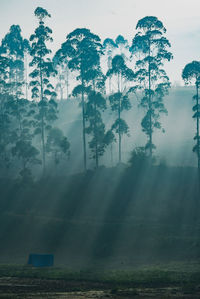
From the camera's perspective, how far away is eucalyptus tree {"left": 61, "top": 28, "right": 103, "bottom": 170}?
179 ft

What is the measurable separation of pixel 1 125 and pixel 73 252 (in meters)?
30.7

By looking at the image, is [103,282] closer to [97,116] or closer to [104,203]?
[104,203]

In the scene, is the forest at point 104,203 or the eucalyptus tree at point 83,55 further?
the eucalyptus tree at point 83,55

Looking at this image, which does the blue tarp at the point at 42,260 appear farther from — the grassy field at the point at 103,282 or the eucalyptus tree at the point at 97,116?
the eucalyptus tree at the point at 97,116

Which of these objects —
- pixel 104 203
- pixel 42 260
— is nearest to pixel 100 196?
pixel 104 203

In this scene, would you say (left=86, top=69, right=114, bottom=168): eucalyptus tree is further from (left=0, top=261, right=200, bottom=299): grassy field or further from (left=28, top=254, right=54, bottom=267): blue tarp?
(left=0, top=261, right=200, bottom=299): grassy field

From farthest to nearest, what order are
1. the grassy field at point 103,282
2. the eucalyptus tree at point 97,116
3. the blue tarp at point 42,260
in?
the eucalyptus tree at point 97,116
the blue tarp at point 42,260
the grassy field at point 103,282

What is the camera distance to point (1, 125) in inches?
2512

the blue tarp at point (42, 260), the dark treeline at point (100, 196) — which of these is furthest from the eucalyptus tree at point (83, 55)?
the blue tarp at point (42, 260)

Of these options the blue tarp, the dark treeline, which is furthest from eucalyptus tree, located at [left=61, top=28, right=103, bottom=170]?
the blue tarp

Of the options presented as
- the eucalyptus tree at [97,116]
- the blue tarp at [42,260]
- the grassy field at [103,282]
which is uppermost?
the eucalyptus tree at [97,116]

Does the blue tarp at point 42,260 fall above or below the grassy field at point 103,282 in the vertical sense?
below

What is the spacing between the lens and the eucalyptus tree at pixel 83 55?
179 ft

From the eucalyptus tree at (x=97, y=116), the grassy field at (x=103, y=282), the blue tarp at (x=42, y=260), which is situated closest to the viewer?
the grassy field at (x=103, y=282)
